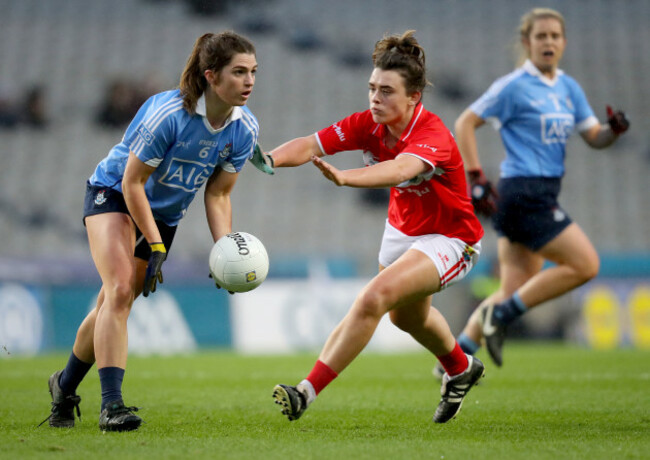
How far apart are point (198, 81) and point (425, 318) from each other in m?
1.75

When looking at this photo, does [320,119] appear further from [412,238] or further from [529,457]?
[529,457]

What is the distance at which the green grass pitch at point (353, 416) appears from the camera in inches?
153

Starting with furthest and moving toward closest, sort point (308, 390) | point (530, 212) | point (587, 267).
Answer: point (530, 212), point (587, 267), point (308, 390)

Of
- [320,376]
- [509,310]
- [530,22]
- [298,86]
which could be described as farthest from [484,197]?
[298,86]

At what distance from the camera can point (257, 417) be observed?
16.9ft

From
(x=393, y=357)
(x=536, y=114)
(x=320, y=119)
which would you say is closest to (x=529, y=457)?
(x=536, y=114)

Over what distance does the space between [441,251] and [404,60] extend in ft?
3.29

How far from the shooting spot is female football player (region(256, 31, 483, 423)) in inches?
176

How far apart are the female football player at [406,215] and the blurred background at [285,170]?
747cm

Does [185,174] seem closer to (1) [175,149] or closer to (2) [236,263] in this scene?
(1) [175,149]

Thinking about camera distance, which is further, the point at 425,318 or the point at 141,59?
the point at 141,59

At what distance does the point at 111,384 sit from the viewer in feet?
14.6

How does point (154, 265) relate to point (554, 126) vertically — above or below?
below

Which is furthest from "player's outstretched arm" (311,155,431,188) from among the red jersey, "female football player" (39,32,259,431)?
"female football player" (39,32,259,431)
